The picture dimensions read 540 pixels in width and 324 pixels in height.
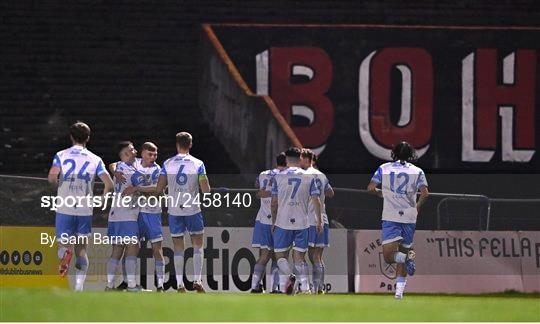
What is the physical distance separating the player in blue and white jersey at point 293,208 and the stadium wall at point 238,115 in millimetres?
6578

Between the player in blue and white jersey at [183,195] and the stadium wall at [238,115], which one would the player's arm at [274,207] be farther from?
the stadium wall at [238,115]

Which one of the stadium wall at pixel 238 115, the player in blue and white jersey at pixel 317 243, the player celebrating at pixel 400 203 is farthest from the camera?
the stadium wall at pixel 238 115

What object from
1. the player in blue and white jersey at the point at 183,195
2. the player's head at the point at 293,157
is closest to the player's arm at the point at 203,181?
the player in blue and white jersey at the point at 183,195

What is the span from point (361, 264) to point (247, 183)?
3178 millimetres

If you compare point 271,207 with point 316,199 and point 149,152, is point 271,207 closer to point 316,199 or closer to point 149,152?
point 316,199

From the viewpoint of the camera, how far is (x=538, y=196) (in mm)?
29047

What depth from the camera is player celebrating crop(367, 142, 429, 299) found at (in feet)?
63.1

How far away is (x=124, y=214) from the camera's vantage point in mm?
20500

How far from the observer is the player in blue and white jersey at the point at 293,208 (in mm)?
20797

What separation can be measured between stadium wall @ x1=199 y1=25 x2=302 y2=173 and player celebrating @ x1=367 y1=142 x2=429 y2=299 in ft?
26.9

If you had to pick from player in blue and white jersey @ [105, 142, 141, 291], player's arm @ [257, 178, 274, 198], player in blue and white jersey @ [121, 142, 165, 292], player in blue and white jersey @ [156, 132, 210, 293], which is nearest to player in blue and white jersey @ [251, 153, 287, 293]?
player's arm @ [257, 178, 274, 198]

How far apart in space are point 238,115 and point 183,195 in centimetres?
830

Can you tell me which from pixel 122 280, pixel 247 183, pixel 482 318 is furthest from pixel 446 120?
pixel 482 318

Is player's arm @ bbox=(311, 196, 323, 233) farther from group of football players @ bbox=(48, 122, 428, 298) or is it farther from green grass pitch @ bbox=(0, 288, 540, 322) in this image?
green grass pitch @ bbox=(0, 288, 540, 322)
